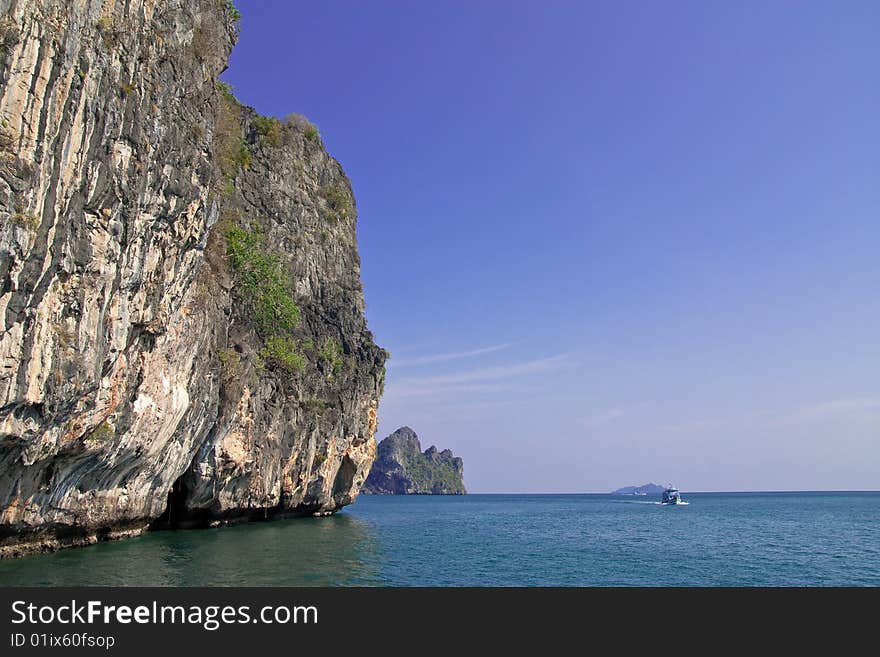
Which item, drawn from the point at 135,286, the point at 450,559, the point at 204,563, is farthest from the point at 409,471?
the point at 135,286

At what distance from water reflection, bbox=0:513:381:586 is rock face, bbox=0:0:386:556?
1.63 metres

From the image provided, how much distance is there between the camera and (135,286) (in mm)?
17672

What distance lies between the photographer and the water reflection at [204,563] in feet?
54.7

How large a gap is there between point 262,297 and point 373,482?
155580 millimetres

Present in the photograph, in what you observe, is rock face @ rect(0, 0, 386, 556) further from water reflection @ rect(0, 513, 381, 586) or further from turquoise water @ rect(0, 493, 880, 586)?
turquoise water @ rect(0, 493, 880, 586)

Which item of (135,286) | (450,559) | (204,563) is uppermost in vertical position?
(135,286)

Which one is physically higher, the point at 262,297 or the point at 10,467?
the point at 262,297

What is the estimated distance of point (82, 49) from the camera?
13.5m

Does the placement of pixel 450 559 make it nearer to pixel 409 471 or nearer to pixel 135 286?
pixel 135 286

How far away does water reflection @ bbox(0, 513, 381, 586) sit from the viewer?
1667 centimetres

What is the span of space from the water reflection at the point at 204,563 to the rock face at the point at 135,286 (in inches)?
64.1

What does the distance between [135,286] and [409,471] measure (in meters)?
170
